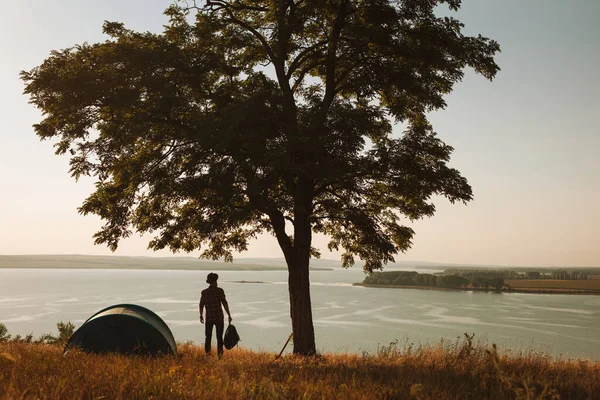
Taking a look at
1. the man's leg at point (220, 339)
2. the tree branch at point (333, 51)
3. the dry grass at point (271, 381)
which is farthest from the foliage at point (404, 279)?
the dry grass at point (271, 381)

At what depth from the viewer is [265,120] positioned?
1152 centimetres

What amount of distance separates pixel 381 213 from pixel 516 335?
58717 millimetres

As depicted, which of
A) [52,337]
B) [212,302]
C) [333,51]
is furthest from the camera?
[52,337]

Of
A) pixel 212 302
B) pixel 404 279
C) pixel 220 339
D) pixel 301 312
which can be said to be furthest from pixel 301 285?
pixel 404 279

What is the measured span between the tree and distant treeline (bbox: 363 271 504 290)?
161m

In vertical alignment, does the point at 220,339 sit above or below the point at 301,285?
below

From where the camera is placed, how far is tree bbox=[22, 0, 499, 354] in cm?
1152

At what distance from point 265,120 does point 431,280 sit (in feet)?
571

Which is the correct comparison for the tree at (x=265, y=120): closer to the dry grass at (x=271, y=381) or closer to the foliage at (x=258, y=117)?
the foliage at (x=258, y=117)

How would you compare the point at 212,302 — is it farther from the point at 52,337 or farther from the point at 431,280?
the point at 431,280

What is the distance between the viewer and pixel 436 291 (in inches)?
6250

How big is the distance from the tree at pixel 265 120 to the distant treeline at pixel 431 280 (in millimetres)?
161437

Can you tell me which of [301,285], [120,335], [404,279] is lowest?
[404,279]

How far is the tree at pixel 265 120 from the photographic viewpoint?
11.5 m
